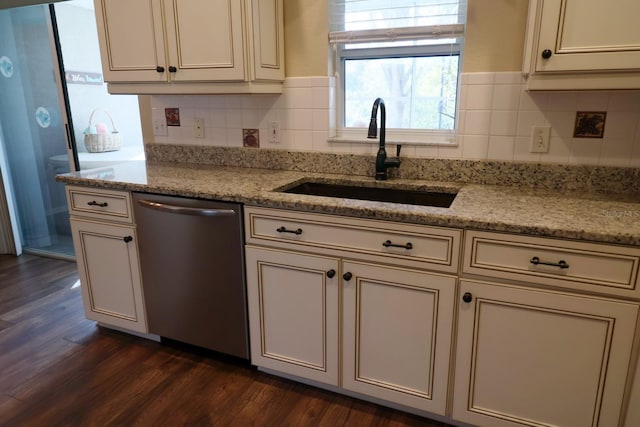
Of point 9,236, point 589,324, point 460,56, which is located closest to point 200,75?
point 460,56

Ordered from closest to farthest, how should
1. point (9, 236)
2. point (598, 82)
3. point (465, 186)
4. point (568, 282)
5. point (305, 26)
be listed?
point (568, 282)
point (598, 82)
point (465, 186)
point (305, 26)
point (9, 236)

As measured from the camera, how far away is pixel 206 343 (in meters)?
2.04

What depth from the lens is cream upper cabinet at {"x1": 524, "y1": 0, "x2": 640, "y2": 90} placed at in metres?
1.38

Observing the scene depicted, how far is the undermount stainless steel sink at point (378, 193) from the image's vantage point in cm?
191

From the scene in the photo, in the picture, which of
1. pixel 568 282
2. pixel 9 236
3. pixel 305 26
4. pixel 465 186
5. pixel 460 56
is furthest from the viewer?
pixel 9 236

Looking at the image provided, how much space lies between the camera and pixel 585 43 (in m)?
1.43

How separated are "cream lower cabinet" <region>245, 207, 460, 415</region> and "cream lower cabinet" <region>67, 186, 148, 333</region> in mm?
666

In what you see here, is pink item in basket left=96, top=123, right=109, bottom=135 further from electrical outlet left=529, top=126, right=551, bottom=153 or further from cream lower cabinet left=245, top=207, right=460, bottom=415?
electrical outlet left=529, top=126, right=551, bottom=153

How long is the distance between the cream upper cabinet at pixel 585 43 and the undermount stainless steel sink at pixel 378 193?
0.61 meters

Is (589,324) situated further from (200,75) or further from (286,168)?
(200,75)

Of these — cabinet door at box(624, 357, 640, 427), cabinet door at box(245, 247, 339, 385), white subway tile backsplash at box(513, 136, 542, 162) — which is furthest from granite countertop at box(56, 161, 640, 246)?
cabinet door at box(624, 357, 640, 427)

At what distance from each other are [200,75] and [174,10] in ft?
1.01

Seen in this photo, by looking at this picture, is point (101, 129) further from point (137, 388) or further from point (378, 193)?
point (378, 193)

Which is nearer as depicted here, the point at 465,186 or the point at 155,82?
the point at 465,186
